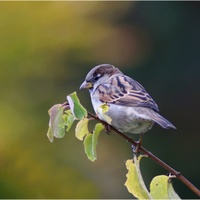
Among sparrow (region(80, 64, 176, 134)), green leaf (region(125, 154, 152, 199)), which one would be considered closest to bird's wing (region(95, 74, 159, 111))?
sparrow (region(80, 64, 176, 134))

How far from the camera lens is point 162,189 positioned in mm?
1672

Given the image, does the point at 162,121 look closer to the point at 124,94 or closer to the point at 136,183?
the point at 124,94

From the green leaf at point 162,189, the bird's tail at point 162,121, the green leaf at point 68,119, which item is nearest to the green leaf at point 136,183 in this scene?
the green leaf at point 162,189

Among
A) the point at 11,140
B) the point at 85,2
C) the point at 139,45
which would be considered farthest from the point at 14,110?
the point at 139,45

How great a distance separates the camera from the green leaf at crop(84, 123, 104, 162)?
5.56 ft

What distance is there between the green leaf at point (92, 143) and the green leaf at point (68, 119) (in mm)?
59

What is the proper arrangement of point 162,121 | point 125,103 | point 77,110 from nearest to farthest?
1. point 77,110
2. point 162,121
3. point 125,103

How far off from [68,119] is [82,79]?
4.57 metres

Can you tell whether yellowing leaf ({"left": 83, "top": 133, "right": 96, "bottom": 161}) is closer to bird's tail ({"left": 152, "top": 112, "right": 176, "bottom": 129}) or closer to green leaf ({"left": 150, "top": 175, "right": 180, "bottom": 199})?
green leaf ({"left": 150, "top": 175, "right": 180, "bottom": 199})

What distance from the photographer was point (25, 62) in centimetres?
630

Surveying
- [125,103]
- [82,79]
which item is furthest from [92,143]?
[82,79]

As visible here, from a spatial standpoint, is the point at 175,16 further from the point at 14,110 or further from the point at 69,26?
the point at 14,110

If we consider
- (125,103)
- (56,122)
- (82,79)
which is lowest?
(82,79)

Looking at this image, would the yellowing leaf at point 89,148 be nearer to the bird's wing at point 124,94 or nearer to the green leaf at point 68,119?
the green leaf at point 68,119
